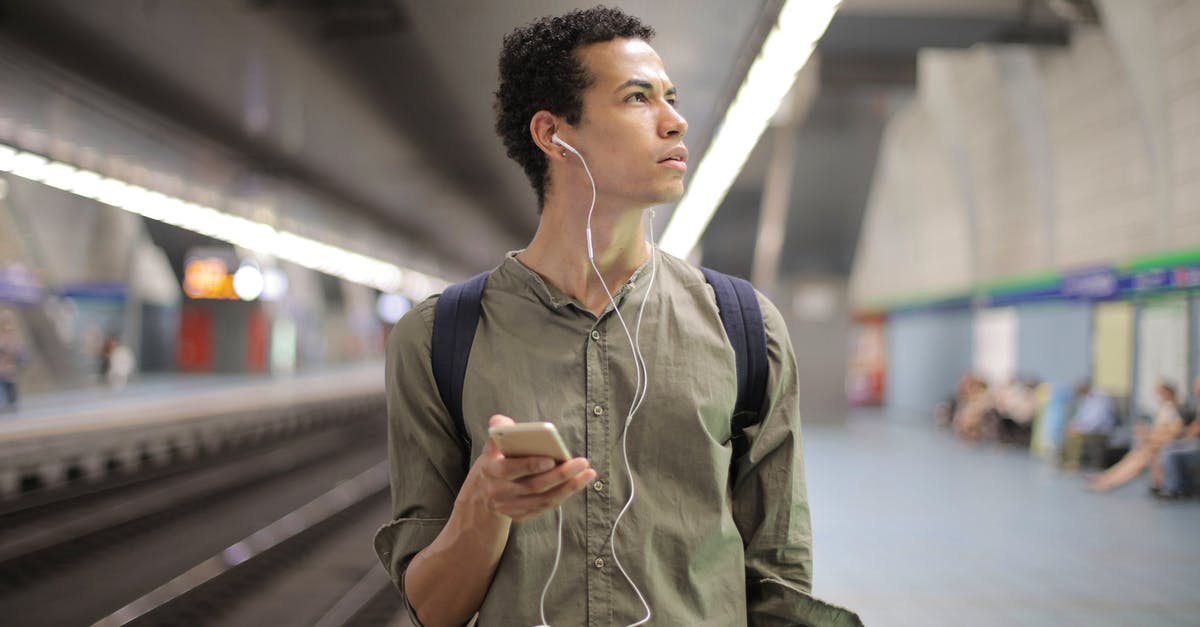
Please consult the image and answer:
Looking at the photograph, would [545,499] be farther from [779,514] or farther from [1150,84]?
[1150,84]

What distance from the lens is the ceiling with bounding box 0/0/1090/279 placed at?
714cm

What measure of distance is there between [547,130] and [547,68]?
0.35 ft

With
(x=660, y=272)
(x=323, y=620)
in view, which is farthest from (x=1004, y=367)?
(x=660, y=272)

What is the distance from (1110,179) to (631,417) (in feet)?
59.6

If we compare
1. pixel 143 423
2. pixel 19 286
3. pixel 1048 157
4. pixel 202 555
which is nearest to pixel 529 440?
pixel 202 555

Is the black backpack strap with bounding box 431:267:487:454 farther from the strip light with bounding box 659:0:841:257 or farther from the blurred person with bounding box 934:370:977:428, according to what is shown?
the blurred person with bounding box 934:370:977:428

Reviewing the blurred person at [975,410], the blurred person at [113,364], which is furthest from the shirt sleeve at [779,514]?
the blurred person at [113,364]

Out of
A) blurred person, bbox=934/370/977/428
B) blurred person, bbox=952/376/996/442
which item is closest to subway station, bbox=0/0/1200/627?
blurred person, bbox=952/376/996/442

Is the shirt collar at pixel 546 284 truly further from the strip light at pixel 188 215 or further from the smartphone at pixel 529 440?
the strip light at pixel 188 215

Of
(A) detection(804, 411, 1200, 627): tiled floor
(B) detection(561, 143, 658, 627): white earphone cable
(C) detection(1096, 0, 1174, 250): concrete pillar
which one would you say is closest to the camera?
(B) detection(561, 143, 658, 627): white earphone cable

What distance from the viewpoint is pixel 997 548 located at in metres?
8.01

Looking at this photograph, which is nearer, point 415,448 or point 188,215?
point 415,448

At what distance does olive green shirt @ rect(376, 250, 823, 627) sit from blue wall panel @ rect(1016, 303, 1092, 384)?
51.3ft

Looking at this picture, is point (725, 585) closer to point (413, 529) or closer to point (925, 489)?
point (413, 529)
